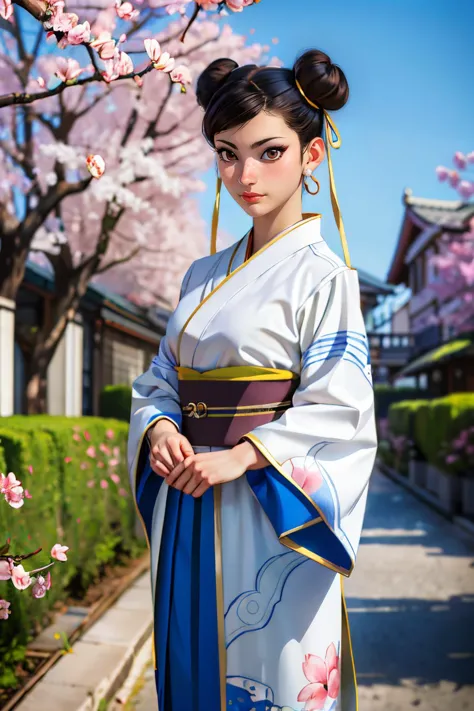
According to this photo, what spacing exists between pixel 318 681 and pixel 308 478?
577mm

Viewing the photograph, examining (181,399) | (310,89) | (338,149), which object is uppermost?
(310,89)

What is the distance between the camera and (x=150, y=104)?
10.6 meters

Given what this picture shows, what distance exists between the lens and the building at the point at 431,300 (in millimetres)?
21453

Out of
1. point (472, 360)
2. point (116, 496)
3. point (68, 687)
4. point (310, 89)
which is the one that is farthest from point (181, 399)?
point (472, 360)

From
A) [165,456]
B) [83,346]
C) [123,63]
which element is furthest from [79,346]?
[165,456]

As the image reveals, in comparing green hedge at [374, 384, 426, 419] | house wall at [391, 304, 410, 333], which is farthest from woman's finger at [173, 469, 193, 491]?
house wall at [391, 304, 410, 333]

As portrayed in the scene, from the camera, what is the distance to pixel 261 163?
2236 millimetres

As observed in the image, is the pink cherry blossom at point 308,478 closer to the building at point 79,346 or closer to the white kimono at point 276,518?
the white kimono at point 276,518

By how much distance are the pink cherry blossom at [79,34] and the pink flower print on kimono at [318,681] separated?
1942 mm

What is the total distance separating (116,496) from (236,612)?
14.6ft

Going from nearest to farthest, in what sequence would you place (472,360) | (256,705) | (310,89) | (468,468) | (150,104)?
(256,705), (310,89), (468,468), (150,104), (472,360)

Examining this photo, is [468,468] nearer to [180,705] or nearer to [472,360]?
[180,705]

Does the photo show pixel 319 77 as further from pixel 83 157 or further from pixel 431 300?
pixel 431 300

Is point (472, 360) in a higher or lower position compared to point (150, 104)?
lower
